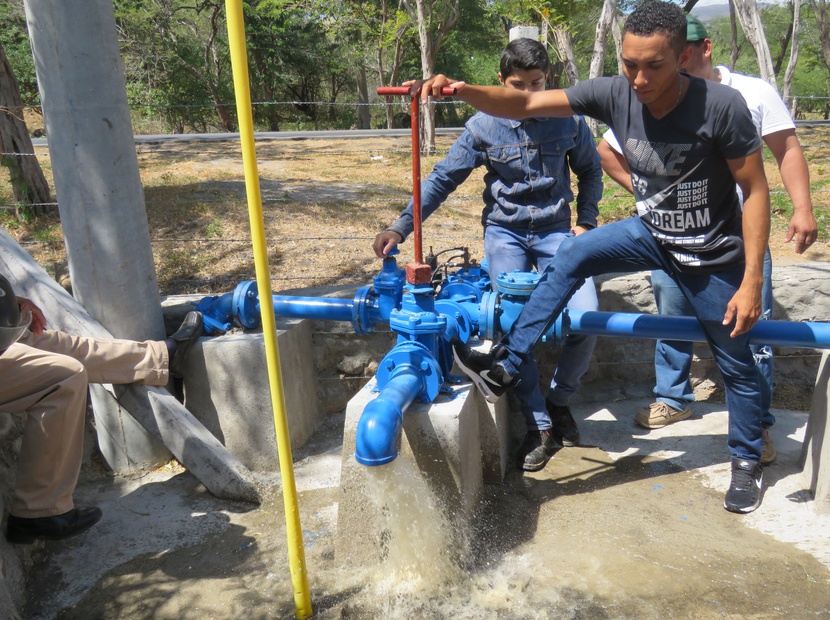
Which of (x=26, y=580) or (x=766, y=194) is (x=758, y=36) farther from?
(x=26, y=580)

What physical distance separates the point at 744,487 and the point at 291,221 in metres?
4.25

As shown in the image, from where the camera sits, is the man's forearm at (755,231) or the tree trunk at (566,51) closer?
the man's forearm at (755,231)

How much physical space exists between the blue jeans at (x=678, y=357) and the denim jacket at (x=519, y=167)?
0.57 meters

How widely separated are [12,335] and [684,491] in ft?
8.83

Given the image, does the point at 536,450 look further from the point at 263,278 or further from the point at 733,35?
the point at 733,35

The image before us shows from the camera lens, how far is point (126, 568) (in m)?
2.87

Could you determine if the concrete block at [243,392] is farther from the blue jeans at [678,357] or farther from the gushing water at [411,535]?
the blue jeans at [678,357]

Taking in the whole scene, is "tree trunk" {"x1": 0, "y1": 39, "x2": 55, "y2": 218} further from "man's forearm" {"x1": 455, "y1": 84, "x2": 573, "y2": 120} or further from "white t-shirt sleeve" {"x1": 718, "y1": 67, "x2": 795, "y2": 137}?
"white t-shirt sleeve" {"x1": 718, "y1": 67, "x2": 795, "y2": 137}

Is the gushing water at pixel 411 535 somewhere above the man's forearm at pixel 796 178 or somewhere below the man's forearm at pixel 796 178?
below

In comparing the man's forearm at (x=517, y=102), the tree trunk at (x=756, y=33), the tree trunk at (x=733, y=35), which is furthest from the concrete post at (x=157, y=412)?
the tree trunk at (x=733, y=35)

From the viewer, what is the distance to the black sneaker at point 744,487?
2.98 metres

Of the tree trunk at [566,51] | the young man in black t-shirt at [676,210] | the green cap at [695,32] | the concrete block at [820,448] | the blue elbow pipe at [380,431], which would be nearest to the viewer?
the blue elbow pipe at [380,431]

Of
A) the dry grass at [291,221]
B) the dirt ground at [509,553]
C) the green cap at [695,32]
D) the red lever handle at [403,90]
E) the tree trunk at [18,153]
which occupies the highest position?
the green cap at [695,32]

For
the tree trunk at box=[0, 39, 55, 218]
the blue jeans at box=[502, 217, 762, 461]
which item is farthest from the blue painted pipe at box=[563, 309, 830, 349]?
the tree trunk at box=[0, 39, 55, 218]
